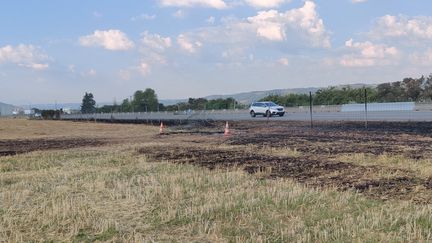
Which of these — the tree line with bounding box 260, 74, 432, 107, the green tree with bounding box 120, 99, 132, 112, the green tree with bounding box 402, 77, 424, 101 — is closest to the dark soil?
the tree line with bounding box 260, 74, 432, 107

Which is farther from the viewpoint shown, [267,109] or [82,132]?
[267,109]

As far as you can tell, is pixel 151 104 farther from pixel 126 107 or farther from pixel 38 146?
pixel 38 146

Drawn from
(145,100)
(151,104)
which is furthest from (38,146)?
(145,100)

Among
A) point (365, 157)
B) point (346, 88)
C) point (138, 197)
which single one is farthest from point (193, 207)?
point (346, 88)

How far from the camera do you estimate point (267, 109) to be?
54.0m

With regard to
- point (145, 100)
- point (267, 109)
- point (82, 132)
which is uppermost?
point (145, 100)

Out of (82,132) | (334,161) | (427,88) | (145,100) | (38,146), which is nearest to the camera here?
(334,161)

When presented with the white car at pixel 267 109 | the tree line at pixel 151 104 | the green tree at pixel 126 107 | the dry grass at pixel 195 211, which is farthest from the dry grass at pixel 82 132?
the green tree at pixel 126 107

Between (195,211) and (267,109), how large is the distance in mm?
46489

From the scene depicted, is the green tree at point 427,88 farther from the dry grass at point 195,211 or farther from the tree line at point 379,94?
the dry grass at point 195,211

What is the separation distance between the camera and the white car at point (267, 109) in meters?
53.4

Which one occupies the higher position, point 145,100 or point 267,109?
point 145,100

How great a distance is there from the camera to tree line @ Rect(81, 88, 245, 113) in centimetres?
8762

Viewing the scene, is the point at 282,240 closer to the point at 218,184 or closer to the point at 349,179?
the point at 218,184
